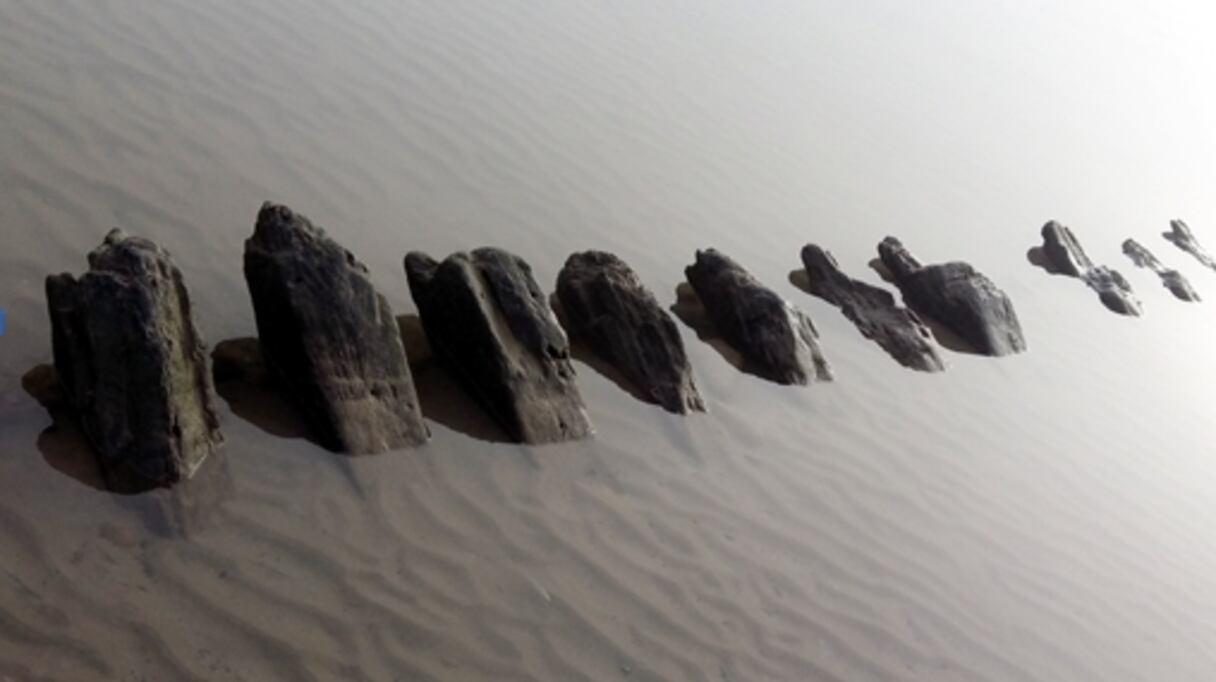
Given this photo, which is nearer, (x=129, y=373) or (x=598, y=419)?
(x=129, y=373)

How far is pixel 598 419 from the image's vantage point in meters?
5.40

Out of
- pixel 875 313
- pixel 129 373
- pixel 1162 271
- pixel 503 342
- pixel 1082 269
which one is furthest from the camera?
pixel 1162 271

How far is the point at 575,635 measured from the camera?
4.09 meters

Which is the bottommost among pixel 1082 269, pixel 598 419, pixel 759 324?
pixel 598 419

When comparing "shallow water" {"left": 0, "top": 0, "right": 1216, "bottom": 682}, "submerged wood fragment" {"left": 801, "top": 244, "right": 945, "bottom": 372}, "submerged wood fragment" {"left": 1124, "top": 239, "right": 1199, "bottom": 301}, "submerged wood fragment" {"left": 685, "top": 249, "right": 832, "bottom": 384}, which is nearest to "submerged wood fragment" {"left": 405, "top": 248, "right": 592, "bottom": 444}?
"shallow water" {"left": 0, "top": 0, "right": 1216, "bottom": 682}

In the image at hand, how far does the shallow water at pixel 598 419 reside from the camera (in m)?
3.94

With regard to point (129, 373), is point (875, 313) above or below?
above

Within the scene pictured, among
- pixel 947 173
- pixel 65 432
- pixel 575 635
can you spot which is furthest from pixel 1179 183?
pixel 65 432

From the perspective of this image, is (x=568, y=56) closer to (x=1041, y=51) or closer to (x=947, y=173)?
(x=947, y=173)

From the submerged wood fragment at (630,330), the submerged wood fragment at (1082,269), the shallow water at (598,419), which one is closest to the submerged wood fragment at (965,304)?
the shallow water at (598,419)

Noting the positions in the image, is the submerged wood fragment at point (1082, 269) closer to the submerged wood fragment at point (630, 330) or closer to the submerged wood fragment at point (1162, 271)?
the submerged wood fragment at point (1162, 271)

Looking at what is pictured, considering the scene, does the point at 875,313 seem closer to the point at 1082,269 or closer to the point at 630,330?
the point at 630,330

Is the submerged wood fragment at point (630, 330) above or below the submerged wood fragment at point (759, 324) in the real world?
below

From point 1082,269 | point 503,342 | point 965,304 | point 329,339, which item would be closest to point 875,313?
point 965,304
